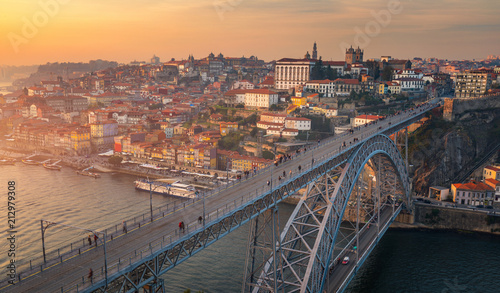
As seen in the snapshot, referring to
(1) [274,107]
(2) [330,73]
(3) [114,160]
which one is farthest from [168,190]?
(2) [330,73]

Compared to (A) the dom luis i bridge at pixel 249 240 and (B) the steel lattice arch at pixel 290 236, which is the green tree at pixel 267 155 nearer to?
(A) the dom luis i bridge at pixel 249 240

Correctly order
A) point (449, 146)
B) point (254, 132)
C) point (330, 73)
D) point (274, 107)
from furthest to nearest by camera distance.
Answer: point (330, 73)
point (274, 107)
point (254, 132)
point (449, 146)

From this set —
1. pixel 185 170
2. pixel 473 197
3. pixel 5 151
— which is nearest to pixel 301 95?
pixel 185 170

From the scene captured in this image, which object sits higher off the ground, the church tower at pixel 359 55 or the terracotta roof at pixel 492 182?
the church tower at pixel 359 55

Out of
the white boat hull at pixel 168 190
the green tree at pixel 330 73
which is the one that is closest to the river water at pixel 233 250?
the white boat hull at pixel 168 190

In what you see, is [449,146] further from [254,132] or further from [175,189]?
[175,189]

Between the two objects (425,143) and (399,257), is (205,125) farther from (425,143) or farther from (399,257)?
(399,257)
